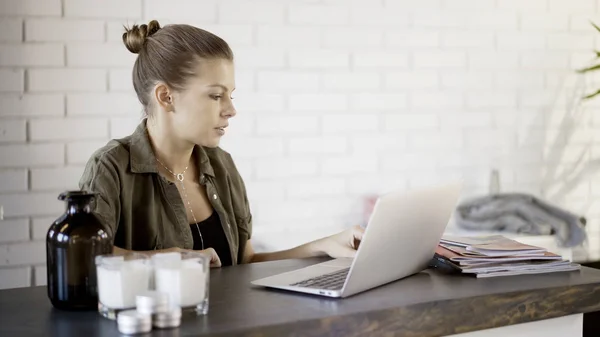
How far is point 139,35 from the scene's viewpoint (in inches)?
96.5

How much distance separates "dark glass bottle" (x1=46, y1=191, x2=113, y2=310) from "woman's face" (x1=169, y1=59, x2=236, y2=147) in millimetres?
760

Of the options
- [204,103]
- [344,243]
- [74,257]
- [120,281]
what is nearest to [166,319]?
[120,281]

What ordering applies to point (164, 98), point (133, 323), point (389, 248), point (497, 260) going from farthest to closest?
1. point (164, 98)
2. point (497, 260)
3. point (389, 248)
4. point (133, 323)

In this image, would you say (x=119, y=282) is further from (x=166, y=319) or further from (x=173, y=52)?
(x=173, y=52)

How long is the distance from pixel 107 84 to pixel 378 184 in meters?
1.23

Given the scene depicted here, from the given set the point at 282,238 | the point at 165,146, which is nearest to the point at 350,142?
the point at 282,238

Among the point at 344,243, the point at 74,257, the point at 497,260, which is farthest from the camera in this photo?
the point at 344,243

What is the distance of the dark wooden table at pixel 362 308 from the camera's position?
1540 mm

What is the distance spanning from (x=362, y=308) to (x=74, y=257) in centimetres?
57

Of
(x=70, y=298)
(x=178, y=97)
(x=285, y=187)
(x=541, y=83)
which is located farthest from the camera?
(x=541, y=83)

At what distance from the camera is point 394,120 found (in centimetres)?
366

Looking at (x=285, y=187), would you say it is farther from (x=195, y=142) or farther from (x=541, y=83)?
(x=541, y=83)

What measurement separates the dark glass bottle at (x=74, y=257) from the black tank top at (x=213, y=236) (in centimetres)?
81

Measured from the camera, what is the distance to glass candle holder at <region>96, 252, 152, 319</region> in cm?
153
